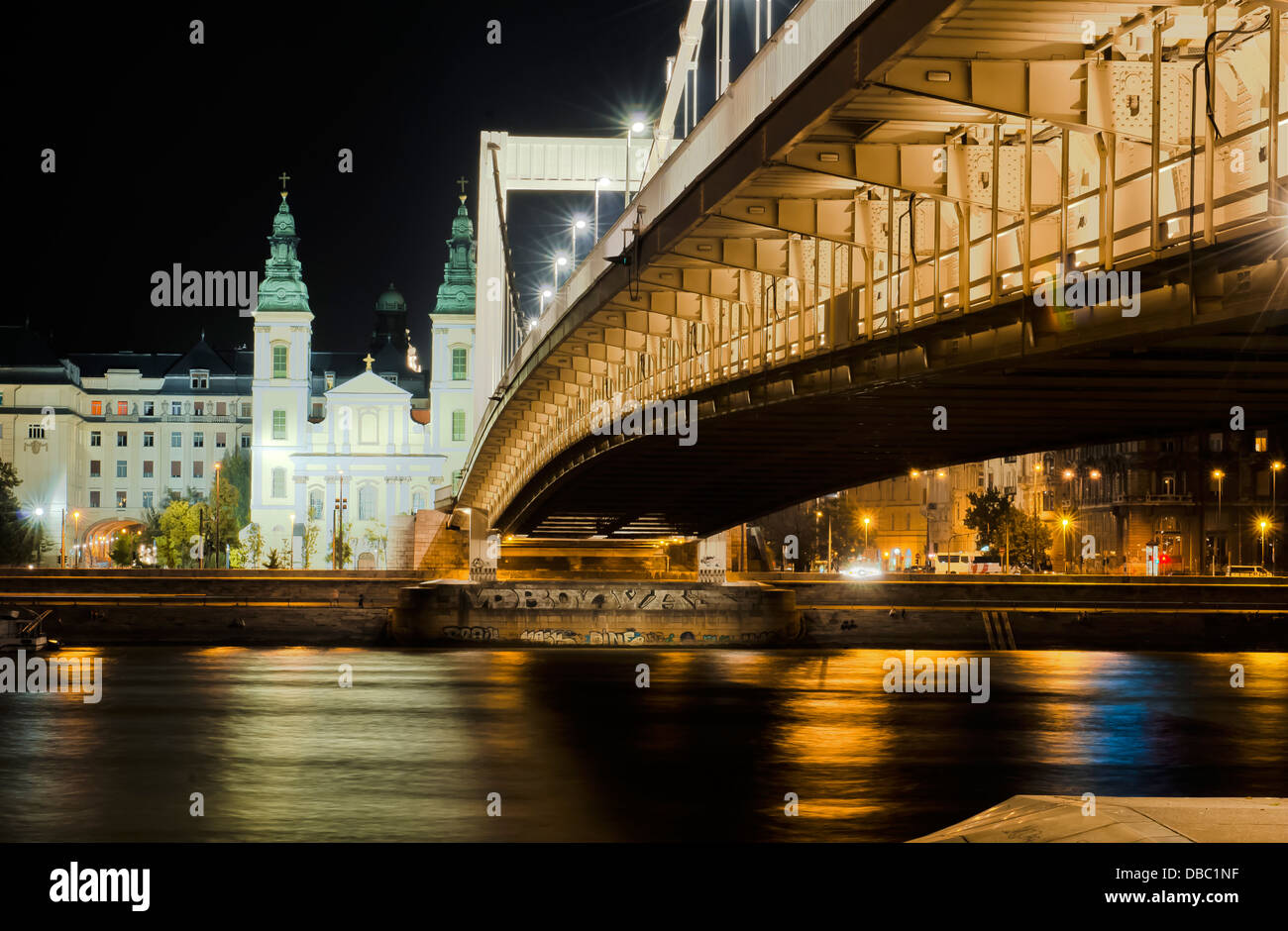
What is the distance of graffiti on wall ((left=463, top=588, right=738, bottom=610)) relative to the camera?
4566 centimetres

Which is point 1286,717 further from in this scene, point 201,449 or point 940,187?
point 201,449

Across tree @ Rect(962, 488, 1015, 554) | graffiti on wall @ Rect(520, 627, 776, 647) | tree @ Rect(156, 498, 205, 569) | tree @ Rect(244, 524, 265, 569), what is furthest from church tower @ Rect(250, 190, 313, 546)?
graffiti on wall @ Rect(520, 627, 776, 647)

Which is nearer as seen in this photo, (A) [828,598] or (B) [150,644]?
(B) [150,644]

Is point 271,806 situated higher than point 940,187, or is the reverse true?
point 940,187

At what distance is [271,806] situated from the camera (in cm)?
1808

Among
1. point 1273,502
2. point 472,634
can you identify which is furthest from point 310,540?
point 472,634

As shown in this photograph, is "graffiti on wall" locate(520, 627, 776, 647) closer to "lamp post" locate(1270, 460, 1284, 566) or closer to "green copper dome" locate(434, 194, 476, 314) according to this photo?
"lamp post" locate(1270, 460, 1284, 566)

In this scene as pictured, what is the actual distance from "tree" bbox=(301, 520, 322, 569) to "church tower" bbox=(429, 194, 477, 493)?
502 inches

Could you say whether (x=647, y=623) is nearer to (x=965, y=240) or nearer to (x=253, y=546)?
(x=965, y=240)

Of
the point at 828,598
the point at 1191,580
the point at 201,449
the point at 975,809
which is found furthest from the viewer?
the point at 201,449

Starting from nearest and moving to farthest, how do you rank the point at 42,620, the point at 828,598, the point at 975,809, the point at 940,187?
1. the point at 940,187
2. the point at 975,809
3. the point at 42,620
4. the point at 828,598

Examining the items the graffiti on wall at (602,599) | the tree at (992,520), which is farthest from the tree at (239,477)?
the graffiti on wall at (602,599)
